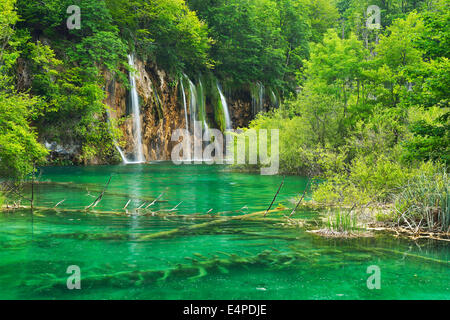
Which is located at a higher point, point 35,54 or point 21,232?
point 35,54

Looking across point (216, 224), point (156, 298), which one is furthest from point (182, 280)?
point (216, 224)

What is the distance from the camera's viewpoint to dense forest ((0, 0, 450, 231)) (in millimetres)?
12719

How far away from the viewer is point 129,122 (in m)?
39.5

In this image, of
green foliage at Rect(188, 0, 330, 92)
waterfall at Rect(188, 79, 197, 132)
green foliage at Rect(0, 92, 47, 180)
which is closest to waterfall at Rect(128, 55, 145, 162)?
waterfall at Rect(188, 79, 197, 132)

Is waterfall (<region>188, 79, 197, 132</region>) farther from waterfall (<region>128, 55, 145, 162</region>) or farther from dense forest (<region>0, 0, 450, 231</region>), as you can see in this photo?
waterfall (<region>128, 55, 145, 162</region>)

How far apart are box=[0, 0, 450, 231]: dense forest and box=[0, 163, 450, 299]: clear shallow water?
267 centimetres

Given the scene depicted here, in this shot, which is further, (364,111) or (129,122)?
(129,122)

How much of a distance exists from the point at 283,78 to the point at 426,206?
164ft

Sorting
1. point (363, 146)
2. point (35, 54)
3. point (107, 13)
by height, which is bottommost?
point (363, 146)

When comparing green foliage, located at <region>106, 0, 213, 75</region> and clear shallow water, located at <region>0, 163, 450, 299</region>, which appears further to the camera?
green foliage, located at <region>106, 0, 213, 75</region>

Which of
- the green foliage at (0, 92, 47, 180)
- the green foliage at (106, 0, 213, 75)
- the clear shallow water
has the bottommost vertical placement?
the clear shallow water

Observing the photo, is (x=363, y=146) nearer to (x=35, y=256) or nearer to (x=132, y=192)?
(x=132, y=192)

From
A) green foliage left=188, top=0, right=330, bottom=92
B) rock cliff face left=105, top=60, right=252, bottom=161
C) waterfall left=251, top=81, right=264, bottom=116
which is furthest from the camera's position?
waterfall left=251, top=81, right=264, bottom=116
